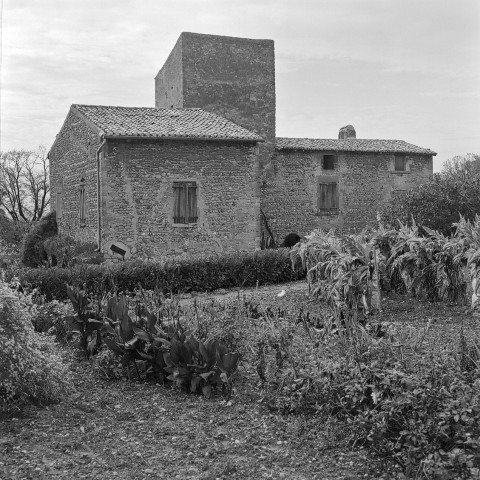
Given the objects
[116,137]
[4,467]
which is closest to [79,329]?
[4,467]

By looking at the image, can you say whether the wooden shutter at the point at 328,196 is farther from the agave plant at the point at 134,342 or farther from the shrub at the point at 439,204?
the agave plant at the point at 134,342

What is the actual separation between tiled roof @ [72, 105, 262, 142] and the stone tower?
273 centimetres

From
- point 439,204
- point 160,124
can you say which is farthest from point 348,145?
point 160,124

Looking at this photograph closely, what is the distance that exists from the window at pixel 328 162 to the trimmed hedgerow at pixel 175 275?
7957 millimetres

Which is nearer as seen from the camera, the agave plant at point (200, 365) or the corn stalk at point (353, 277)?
the agave plant at point (200, 365)

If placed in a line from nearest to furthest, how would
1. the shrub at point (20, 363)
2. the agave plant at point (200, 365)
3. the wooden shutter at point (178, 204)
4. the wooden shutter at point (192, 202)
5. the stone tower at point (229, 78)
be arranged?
1. the shrub at point (20, 363)
2. the agave plant at point (200, 365)
3. the wooden shutter at point (178, 204)
4. the wooden shutter at point (192, 202)
5. the stone tower at point (229, 78)

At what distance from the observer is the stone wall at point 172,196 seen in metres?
17.0

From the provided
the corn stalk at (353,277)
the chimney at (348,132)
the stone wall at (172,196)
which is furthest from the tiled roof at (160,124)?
the chimney at (348,132)

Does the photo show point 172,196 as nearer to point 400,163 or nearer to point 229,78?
point 229,78

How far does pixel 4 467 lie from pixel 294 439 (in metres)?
2.03

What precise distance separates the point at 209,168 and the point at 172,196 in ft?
4.42

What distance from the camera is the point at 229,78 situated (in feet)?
75.7

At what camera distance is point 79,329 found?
22.9 ft

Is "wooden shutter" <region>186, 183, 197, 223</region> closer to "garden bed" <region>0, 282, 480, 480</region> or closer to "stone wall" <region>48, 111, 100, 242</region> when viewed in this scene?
"stone wall" <region>48, 111, 100, 242</region>
